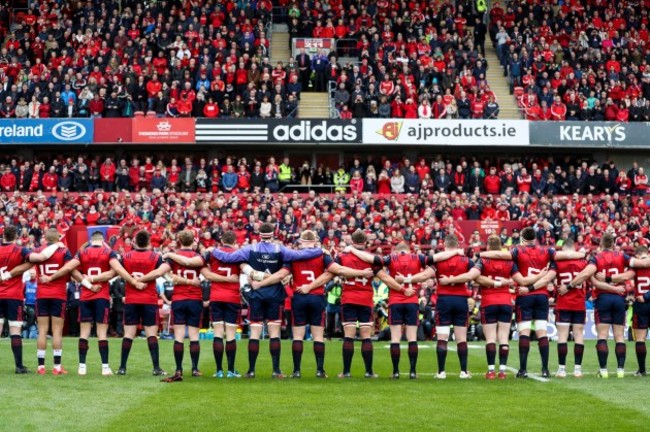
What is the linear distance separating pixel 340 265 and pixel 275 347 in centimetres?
171

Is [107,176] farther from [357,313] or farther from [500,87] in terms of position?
[357,313]

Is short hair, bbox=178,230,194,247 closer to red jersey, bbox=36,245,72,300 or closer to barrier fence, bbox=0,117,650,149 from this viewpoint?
red jersey, bbox=36,245,72,300

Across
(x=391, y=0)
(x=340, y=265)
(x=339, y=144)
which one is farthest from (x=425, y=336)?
(x=391, y=0)

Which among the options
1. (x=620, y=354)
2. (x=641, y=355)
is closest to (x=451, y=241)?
(x=620, y=354)

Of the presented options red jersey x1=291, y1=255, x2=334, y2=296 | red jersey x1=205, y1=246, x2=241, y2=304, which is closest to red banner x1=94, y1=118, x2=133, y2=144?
red jersey x1=205, y1=246, x2=241, y2=304

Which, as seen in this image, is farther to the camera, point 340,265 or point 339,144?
point 339,144

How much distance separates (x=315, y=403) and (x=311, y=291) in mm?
3631

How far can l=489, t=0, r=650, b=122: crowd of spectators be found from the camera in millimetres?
43938

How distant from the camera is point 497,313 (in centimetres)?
1672

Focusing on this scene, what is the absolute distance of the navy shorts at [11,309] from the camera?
1697 cm

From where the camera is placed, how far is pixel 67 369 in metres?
17.8

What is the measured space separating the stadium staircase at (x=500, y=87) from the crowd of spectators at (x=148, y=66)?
9.56 meters

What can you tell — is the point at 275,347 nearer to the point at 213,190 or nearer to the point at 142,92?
the point at 213,190

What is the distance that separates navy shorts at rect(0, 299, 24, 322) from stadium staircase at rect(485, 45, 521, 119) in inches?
1237
